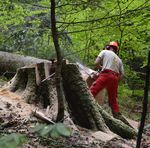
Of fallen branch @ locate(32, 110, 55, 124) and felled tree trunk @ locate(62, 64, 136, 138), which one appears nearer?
fallen branch @ locate(32, 110, 55, 124)

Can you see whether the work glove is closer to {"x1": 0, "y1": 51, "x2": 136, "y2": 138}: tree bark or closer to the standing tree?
{"x1": 0, "y1": 51, "x2": 136, "y2": 138}: tree bark

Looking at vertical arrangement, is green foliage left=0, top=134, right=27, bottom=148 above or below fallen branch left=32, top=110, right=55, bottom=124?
above

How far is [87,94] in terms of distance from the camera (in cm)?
601

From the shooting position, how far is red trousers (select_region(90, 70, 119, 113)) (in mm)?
7680

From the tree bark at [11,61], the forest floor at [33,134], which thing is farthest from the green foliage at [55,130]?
the tree bark at [11,61]

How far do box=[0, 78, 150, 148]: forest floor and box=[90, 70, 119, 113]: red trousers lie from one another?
5.71 feet

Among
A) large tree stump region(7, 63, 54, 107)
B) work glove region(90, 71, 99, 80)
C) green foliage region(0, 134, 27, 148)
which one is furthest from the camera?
work glove region(90, 71, 99, 80)

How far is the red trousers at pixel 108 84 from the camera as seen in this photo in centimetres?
768

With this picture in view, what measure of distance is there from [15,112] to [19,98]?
793 millimetres

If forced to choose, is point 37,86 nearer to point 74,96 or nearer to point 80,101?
point 74,96

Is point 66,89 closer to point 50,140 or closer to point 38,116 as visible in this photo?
point 38,116

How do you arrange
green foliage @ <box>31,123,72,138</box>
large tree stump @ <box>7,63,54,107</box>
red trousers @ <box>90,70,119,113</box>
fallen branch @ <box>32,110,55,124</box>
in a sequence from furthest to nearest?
red trousers @ <box>90,70,119,113</box>
large tree stump @ <box>7,63,54,107</box>
fallen branch @ <box>32,110,55,124</box>
green foliage @ <box>31,123,72,138</box>

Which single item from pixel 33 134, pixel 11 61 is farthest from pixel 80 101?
pixel 11 61

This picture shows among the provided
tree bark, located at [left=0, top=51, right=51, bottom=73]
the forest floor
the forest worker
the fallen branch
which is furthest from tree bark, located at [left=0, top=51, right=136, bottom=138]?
tree bark, located at [left=0, top=51, right=51, bottom=73]
